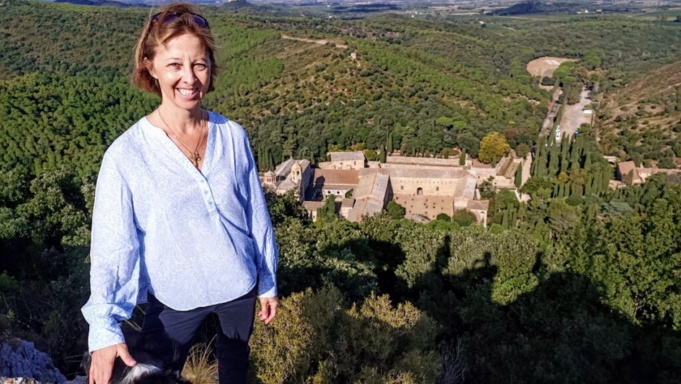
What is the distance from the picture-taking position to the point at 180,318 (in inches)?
87.1

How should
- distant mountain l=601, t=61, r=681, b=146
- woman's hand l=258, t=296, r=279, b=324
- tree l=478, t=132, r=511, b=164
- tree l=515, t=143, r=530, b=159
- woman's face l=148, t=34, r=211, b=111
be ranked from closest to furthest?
woman's face l=148, t=34, r=211, b=111 → woman's hand l=258, t=296, r=279, b=324 → tree l=478, t=132, r=511, b=164 → tree l=515, t=143, r=530, b=159 → distant mountain l=601, t=61, r=681, b=146

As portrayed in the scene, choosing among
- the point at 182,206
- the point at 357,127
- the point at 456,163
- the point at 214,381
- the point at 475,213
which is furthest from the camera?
the point at 357,127

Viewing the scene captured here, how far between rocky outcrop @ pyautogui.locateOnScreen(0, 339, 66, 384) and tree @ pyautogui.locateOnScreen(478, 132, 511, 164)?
32.4 meters

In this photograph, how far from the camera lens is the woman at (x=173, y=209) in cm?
180

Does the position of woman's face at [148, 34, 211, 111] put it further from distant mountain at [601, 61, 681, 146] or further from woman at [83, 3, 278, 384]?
distant mountain at [601, 61, 681, 146]

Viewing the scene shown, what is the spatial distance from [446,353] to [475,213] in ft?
59.5

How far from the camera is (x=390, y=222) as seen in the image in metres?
14.3

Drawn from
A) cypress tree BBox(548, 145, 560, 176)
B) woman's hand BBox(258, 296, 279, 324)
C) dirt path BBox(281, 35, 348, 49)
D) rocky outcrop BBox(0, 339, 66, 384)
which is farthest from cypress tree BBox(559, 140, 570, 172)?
woman's hand BBox(258, 296, 279, 324)

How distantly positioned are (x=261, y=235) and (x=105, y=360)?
0.80 metres

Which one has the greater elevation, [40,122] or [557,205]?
[40,122]

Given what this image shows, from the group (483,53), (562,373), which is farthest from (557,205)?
(483,53)

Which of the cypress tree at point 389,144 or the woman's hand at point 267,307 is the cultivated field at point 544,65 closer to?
the cypress tree at point 389,144

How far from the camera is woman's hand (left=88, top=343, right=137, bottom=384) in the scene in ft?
5.91

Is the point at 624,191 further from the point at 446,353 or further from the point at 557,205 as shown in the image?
the point at 446,353
